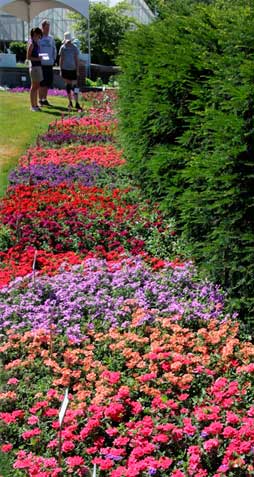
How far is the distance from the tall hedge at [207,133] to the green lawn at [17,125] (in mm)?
2308

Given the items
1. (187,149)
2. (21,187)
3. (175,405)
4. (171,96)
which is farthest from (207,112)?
(21,187)

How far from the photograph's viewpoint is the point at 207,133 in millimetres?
4438

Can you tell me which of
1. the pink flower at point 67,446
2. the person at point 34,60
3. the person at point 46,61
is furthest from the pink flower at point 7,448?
the person at point 46,61

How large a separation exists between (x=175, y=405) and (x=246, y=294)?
1.10 m

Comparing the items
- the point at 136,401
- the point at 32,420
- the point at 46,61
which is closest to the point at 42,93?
the point at 46,61

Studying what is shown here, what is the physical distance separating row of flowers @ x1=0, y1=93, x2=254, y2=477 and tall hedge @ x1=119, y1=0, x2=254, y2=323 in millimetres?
323

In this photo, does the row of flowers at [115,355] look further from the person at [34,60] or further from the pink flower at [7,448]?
the person at [34,60]

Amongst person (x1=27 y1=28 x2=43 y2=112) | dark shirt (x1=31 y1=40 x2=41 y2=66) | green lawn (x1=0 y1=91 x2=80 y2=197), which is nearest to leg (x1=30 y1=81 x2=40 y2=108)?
person (x1=27 y1=28 x2=43 y2=112)

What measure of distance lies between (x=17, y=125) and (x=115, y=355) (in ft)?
30.4

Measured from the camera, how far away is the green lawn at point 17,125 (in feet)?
30.7

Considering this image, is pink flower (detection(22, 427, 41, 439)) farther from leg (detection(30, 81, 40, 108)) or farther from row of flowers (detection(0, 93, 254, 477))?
leg (detection(30, 81, 40, 108))

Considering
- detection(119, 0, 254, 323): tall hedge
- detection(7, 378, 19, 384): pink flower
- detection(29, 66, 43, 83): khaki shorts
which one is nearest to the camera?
detection(7, 378, 19, 384): pink flower

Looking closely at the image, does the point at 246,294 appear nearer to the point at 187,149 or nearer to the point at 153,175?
the point at 187,149

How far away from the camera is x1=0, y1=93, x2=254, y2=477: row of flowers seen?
286cm
